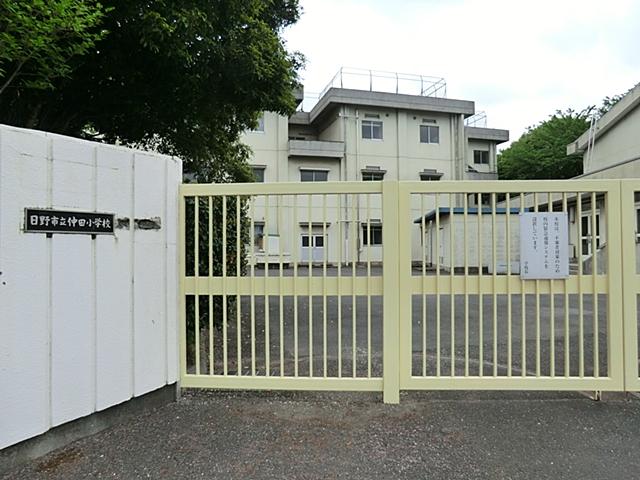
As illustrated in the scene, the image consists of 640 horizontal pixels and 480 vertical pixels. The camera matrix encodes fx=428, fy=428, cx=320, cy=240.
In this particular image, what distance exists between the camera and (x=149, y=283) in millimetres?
3227

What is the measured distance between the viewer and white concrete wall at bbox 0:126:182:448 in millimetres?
2521

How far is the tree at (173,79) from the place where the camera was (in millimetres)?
5691

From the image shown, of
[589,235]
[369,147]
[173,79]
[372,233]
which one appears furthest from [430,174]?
[173,79]

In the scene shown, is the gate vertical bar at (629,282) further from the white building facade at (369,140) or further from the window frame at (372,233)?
the white building facade at (369,140)

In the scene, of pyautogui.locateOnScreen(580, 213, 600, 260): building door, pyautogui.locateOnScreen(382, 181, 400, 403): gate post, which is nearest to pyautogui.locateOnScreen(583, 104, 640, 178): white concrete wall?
pyautogui.locateOnScreen(580, 213, 600, 260): building door

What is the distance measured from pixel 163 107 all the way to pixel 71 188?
5.46m

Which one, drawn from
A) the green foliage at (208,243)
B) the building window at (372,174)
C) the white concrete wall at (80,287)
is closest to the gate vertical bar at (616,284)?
→ the green foliage at (208,243)

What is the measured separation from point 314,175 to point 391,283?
18.7 m

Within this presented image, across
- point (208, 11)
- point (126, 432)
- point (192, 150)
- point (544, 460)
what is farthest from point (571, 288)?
point (192, 150)

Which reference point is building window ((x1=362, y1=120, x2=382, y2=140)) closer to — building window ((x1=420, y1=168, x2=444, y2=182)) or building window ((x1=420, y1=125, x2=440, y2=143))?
building window ((x1=420, y1=125, x2=440, y2=143))

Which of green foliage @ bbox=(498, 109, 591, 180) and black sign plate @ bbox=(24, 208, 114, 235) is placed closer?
black sign plate @ bbox=(24, 208, 114, 235)

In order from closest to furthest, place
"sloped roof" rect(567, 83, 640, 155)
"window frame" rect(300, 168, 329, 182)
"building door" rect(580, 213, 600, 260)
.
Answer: "building door" rect(580, 213, 600, 260) → "sloped roof" rect(567, 83, 640, 155) → "window frame" rect(300, 168, 329, 182)

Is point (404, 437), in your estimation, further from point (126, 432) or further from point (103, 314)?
point (103, 314)

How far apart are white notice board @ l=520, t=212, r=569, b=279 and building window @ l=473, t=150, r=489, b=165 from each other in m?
24.1
